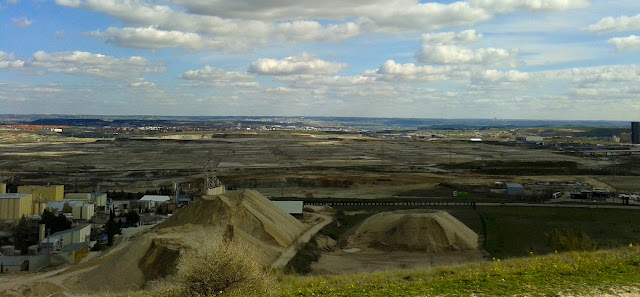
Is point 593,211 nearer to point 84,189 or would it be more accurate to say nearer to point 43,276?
point 43,276

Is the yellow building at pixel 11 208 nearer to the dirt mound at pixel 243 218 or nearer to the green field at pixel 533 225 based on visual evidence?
the dirt mound at pixel 243 218

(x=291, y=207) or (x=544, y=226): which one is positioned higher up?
(x=544, y=226)

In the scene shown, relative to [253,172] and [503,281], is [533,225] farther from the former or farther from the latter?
[253,172]

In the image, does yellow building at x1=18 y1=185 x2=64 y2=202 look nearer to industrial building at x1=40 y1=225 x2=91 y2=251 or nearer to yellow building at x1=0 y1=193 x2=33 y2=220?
yellow building at x1=0 y1=193 x2=33 y2=220

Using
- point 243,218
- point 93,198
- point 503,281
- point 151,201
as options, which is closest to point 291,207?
point 243,218

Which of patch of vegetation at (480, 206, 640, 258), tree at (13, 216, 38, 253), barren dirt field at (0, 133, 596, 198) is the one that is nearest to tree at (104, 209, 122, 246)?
tree at (13, 216, 38, 253)
